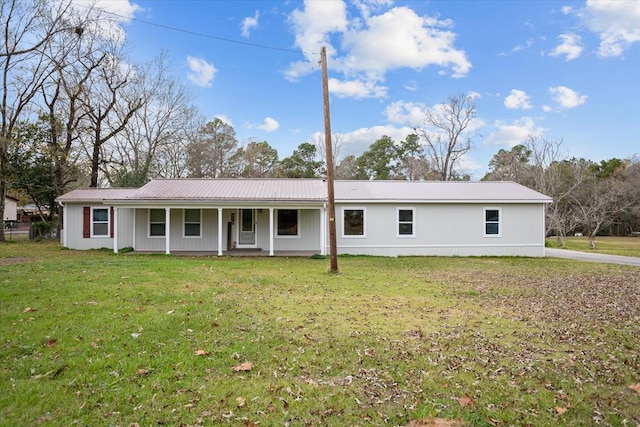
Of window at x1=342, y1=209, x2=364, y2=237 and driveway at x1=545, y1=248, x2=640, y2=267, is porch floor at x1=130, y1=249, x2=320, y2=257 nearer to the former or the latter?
window at x1=342, y1=209, x2=364, y2=237

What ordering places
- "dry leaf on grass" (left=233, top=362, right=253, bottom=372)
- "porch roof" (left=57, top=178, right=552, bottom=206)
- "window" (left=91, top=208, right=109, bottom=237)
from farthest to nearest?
"window" (left=91, top=208, right=109, bottom=237) < "porch roof" (left=57, top=178, right=552, bottom=206) < "dry leaf on grass" (left=233, top=362, right=253, bottom=372)

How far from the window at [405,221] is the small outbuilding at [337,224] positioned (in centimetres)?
5

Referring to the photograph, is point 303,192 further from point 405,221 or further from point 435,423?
point 435,423

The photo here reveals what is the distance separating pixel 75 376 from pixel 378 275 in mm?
8292

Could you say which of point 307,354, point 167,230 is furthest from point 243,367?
point 167,230

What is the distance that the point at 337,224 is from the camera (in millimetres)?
16891

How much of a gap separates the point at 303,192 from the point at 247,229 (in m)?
3.16

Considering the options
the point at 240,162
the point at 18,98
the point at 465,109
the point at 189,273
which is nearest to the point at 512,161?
the point at 465,109

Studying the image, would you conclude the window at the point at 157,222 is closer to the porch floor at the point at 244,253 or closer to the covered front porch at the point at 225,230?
the covered front porch at the point at 225,230

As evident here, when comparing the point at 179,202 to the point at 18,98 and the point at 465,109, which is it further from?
the point at 465,109

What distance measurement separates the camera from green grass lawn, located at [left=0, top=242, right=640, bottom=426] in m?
3.25

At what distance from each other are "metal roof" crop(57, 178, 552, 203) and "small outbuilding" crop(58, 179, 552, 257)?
0.05 meters

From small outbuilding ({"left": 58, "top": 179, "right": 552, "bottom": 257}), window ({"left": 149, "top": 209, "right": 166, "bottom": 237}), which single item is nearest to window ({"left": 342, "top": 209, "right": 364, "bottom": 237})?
small outbuilding ({"left": 58, "top": 179, "right": 552, "bottom": 257})

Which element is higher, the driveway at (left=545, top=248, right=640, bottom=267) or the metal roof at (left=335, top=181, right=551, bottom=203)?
the metal roof at (left=335, top=181, right=551, bottom=203)
